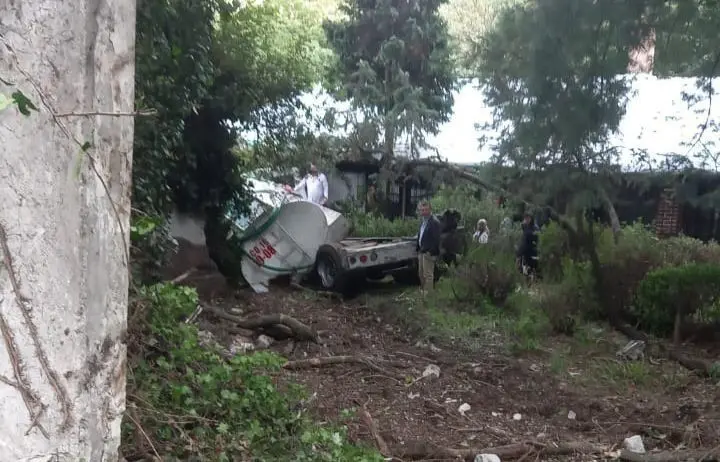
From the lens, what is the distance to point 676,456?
5.48 m

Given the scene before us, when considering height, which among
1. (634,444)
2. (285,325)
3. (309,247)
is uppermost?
(309,247)

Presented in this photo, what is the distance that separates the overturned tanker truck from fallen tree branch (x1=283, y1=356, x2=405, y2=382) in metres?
4.56

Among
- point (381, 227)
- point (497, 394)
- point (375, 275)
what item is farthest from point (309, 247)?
point (497, 394)

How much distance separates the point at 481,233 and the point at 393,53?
6070 mm

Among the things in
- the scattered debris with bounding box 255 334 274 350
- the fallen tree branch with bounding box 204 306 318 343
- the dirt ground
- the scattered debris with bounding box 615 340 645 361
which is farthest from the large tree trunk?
the scattered debris with bounding box 615 340 645 361

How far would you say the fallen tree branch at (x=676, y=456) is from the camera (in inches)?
211

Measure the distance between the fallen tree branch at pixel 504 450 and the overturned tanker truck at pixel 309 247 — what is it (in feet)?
22.8

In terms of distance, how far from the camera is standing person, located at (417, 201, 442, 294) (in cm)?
1246

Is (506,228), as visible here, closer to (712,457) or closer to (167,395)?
(712,457)

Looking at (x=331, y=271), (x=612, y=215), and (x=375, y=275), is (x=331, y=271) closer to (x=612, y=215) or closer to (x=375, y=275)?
(x=375, y=275)

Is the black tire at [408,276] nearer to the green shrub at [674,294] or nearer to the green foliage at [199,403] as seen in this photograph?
the green shrub at [674,294]

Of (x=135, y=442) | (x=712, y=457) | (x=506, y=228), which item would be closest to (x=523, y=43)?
(x=712, y=457)

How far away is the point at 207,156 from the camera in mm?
12023

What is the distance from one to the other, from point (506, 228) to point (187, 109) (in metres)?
7.83
